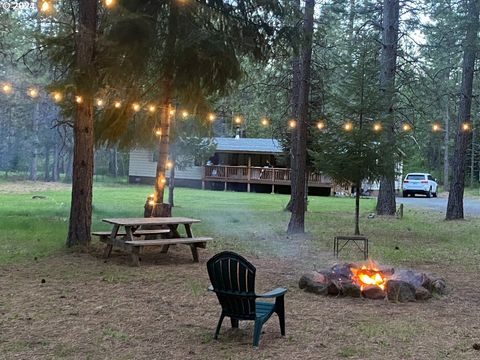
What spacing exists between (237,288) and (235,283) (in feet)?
0.15

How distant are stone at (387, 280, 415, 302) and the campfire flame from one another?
15cm

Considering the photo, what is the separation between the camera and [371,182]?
11.9 metres

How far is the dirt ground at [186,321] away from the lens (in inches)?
173

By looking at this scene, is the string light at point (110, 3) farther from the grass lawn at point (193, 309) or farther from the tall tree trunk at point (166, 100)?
the grass lawn at point (193, 309)

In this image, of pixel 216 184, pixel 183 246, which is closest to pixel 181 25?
pixel 183 246

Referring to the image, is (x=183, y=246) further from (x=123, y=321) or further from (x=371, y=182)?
(x=123, y=321)

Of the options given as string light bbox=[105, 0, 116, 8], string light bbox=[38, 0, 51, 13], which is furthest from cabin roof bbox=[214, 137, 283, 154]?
string light bbox=[105, 0, 116, 8]

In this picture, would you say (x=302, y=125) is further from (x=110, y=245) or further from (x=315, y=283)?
(x=315, y=283)

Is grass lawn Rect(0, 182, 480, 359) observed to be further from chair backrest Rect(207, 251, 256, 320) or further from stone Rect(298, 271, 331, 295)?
chair backrest Rect(207, 251, 256, 320)

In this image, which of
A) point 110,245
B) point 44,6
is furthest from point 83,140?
point 44,6

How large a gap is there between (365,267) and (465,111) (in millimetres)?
12334

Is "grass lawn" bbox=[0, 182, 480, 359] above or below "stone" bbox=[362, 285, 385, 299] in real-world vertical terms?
below

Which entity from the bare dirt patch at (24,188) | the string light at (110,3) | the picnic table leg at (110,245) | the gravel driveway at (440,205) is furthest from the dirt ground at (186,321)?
the bare dirt patch at (24,188)

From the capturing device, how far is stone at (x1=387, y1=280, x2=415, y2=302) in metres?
6.33
